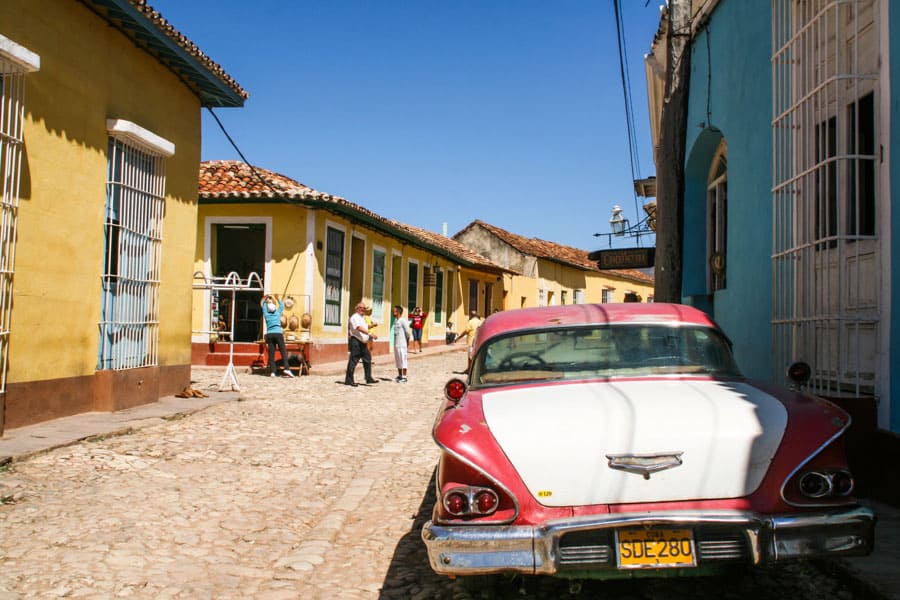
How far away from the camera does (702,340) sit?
4203 mm

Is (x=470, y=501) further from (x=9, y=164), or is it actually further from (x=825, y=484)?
(x=9, y=164)

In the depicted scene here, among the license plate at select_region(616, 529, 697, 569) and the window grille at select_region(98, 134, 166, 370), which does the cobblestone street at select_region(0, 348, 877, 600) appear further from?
the window grille at select_region(98, 134, 166, 370)

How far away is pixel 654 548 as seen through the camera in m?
2.80

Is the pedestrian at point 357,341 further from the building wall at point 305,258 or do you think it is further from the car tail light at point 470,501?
the car tail light at point 470,501

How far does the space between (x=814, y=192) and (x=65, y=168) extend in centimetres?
664

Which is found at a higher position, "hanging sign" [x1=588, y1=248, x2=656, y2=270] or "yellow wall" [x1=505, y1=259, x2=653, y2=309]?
"yellow wall" [x1=505, y1=259, x2=653, y2=309]

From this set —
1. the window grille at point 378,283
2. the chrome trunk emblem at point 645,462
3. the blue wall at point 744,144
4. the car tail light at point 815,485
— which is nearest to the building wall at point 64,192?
the chrome trunk emblem at point 645,462

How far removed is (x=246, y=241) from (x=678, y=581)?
17378 millimetres

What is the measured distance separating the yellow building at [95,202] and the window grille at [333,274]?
6.49m

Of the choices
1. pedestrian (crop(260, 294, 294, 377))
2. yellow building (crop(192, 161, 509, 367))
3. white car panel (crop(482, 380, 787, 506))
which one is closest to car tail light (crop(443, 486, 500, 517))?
white car panel (crop(482, 380, 787, 506))

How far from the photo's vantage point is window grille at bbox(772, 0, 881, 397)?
17.8 feet

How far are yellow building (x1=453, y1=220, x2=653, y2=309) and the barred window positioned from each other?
27.4 m

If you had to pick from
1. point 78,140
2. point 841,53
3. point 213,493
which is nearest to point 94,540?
point 213,493

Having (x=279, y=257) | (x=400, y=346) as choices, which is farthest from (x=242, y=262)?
(x=400, y=346)
